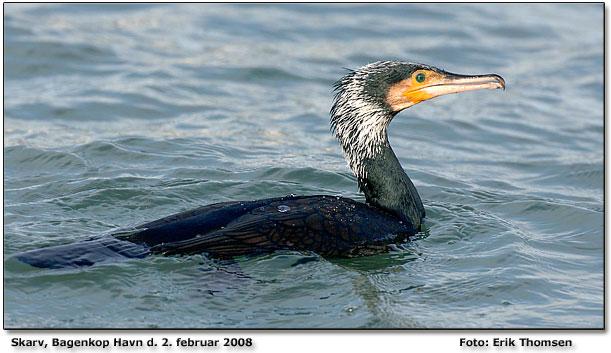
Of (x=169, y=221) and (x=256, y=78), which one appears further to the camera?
(x=256, y=78)

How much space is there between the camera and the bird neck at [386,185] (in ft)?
25.1

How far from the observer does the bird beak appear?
741 cm

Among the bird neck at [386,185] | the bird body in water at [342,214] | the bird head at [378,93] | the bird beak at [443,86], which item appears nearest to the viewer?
the bird body in water at [342,214]

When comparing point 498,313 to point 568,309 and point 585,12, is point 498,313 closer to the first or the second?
point 568,309

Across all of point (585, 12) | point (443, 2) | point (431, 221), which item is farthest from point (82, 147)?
point (585, 12)

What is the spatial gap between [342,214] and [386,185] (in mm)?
842

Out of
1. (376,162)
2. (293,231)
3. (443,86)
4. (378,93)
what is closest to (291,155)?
(376,162)

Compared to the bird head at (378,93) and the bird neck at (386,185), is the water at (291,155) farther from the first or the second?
the bird head at (378,93)

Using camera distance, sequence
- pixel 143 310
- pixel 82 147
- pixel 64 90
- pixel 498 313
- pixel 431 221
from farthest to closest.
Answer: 1. pixel 64 90
2. pixel 82 147
3. pixel 431 221
4. pixel 498 313
5. pixel 143 310

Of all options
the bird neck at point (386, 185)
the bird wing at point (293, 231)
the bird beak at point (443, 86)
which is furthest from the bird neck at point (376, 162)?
the bird wing at point (293, 231)

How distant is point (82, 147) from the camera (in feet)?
33.1

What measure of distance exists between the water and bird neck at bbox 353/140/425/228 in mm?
340

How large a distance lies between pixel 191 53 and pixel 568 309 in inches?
380

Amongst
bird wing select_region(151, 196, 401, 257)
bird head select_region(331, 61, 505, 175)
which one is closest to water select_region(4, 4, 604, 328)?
bird wing select_region(151, 196, 401, 257)
